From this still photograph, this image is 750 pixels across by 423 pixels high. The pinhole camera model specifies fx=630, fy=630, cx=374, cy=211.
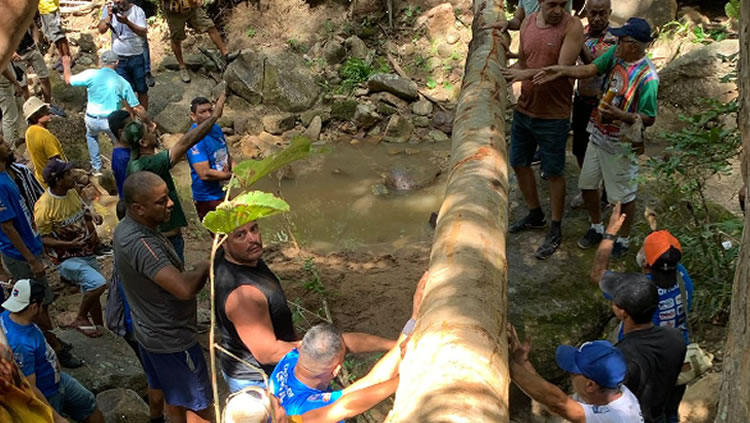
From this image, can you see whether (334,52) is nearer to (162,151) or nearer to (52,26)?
(52,26)

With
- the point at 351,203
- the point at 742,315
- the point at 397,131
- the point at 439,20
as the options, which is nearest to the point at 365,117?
the point at 397,131

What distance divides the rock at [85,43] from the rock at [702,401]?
10.6m

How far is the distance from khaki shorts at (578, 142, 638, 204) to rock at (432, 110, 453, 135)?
508 cm

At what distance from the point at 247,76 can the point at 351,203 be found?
351 centimetres

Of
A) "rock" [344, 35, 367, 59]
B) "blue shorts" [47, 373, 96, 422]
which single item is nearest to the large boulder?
"rock" [344, 35, 367, 59]

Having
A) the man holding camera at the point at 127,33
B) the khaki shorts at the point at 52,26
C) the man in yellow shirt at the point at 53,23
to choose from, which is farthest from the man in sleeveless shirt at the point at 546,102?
the khaki shorts at the point at 52,26

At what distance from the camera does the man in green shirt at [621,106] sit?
416 cm

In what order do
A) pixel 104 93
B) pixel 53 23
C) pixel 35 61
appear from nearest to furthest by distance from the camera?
1. pixel 104 93
2. pixel 35 61
3. pixel 53 23

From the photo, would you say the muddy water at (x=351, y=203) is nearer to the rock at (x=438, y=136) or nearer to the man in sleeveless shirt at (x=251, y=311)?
the rock at (x=438, y=136)

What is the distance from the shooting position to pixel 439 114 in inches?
388

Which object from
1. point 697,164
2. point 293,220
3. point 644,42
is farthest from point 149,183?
point 293,220

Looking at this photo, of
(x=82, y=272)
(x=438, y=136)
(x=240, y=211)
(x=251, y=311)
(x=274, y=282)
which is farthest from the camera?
(x=438, y=136)

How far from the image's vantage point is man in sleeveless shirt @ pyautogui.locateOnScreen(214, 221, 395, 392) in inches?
122

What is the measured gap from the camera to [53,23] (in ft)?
29.3
